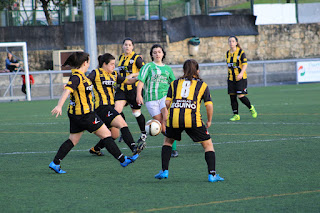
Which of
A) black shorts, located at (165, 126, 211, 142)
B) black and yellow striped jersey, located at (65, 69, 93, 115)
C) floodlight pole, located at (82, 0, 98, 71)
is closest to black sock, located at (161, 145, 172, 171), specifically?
black shorts, located at (165, 126, 211, 142)

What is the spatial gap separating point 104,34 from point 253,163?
76.6 ft

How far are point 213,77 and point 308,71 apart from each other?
464cm

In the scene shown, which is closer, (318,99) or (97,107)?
(97,107)

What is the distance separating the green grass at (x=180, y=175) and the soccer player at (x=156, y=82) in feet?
2.43

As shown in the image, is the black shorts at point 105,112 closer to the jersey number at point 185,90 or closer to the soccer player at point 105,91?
the soccer player at point 105,91

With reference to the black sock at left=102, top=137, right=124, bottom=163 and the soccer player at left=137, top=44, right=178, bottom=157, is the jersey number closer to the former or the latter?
the black sock at left=102, top=137, right=124, bottom=163

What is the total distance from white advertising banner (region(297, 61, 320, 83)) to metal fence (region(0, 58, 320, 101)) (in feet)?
1.01

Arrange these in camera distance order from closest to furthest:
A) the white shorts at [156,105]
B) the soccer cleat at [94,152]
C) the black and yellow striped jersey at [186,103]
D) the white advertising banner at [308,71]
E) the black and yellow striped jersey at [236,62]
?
the black and yellow striped jersey at [186,103] → the white shorts at [156,105] → the soccer cleat at [94,152] → the black and yellow striped jersey at [236,62] → the white advertising banner at [308,71]

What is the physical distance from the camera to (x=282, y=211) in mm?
5449

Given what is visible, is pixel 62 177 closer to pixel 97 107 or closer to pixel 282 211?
pixel 97 107

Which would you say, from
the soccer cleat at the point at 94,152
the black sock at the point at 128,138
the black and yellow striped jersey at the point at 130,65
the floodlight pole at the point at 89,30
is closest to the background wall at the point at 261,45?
the floodlight pole at the point at 89,30

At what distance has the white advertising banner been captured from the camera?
2769cm

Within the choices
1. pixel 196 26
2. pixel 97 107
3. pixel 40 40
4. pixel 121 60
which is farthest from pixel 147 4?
pixel 97 107

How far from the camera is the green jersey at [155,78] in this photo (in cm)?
898
